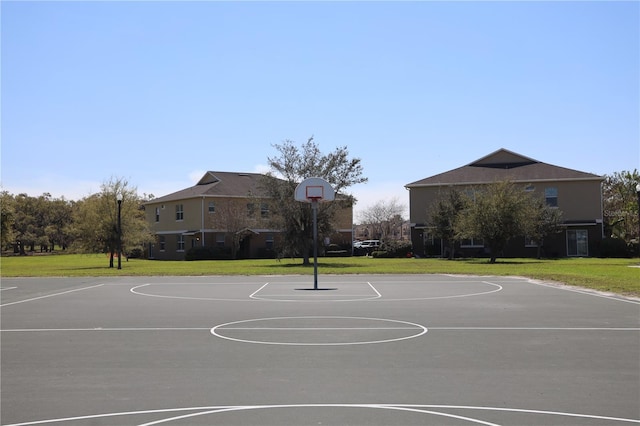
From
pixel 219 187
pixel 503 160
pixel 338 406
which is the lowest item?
pixel 338 406

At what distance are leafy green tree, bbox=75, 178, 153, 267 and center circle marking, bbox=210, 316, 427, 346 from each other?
3463cm

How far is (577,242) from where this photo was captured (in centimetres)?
5125

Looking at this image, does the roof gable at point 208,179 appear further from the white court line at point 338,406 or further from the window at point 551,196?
the white court line at point 338,406

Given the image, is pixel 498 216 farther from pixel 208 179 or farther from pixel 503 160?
pixel 208 179

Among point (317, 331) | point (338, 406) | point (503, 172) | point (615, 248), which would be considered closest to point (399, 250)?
point (503, 172)

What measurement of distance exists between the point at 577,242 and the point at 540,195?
489 centimetres

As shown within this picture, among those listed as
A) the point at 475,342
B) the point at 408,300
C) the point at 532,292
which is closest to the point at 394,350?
the point at 475,342

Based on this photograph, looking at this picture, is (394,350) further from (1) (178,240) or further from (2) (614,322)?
(1) (178,240)

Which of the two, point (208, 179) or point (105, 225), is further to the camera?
point (208, 179)

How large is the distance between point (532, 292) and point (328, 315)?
8.45 metres

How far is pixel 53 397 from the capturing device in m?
6.75

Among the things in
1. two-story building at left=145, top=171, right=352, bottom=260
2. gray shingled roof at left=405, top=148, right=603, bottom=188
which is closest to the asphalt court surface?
gray shingled roof at left=405, top=148, right=603, bottom=188

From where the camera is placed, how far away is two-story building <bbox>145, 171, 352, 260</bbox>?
56.7 m

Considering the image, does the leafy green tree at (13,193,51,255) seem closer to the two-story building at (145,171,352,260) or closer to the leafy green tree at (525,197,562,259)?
the two-story building at (145,171,352,260)
